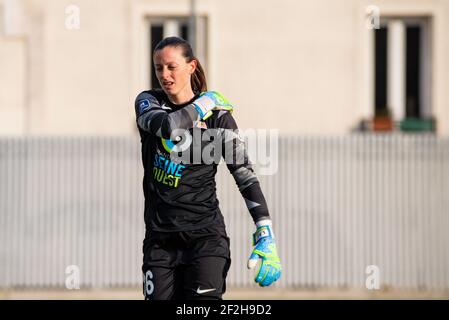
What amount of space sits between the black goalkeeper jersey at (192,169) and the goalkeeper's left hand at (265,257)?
0.10 metres

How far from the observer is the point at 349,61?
17.5 meters

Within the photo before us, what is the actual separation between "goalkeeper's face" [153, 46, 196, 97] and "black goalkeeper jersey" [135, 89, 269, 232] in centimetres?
16

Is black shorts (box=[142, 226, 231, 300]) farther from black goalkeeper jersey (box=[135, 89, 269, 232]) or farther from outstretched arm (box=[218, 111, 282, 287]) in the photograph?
outstretched arm (box=[218, 111, 282, 287])

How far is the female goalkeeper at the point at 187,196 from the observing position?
567 cm

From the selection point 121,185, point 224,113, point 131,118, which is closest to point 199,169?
point 224,113

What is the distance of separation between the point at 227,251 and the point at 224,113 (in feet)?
2.71

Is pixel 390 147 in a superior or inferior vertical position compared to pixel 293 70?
inferior

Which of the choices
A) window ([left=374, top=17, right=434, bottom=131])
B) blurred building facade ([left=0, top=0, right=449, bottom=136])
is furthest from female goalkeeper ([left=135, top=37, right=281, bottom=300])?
window ([left=374, top=17, right=434, bottom=131])

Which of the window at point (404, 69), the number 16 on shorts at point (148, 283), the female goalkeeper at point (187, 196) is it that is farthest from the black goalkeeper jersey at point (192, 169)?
the window at point (404, 69)

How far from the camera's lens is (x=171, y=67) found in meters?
5.69

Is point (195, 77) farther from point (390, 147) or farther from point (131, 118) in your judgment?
point (131, 118)

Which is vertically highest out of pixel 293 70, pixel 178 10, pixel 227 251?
pixel 178 10

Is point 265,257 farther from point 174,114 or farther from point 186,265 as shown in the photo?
point 174,114

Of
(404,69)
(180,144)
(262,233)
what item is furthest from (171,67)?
(404,69)
